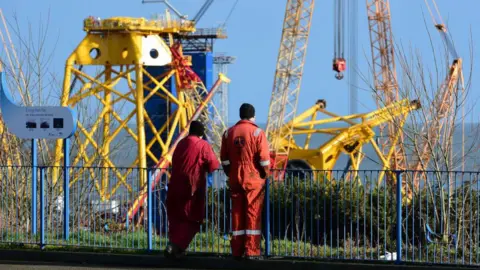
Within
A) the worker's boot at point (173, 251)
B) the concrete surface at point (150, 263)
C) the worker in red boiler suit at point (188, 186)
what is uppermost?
the worker in red boiler suit at point (188, 186)

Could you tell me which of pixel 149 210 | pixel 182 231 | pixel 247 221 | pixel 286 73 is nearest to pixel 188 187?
pixel 182 231

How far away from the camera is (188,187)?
610 inches

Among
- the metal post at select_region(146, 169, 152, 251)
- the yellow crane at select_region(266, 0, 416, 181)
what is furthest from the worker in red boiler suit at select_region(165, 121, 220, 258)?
the yellow crane at select_region(266, 0, 416, 181)

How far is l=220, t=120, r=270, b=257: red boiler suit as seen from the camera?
15.1 meters

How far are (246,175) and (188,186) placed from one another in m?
0.91

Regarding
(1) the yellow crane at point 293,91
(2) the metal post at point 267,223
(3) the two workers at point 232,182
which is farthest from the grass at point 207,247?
(1) the yellow crane at point 293,91

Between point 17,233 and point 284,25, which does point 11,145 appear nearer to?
point 17,233

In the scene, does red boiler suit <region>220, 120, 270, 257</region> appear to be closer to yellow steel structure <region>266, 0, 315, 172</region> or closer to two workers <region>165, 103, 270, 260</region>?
two workers <region>165, 103, 270, 260</region>

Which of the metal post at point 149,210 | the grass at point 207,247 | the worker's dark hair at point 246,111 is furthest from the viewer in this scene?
the metal post at point 149,210

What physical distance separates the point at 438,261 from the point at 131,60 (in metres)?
41.7

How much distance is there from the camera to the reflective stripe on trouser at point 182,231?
15617 mm

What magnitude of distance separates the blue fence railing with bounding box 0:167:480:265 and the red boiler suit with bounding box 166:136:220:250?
77 centimetres

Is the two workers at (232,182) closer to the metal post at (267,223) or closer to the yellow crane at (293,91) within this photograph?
the metal post at (267,223)

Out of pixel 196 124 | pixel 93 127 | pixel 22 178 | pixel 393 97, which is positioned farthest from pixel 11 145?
pixel 393 97
